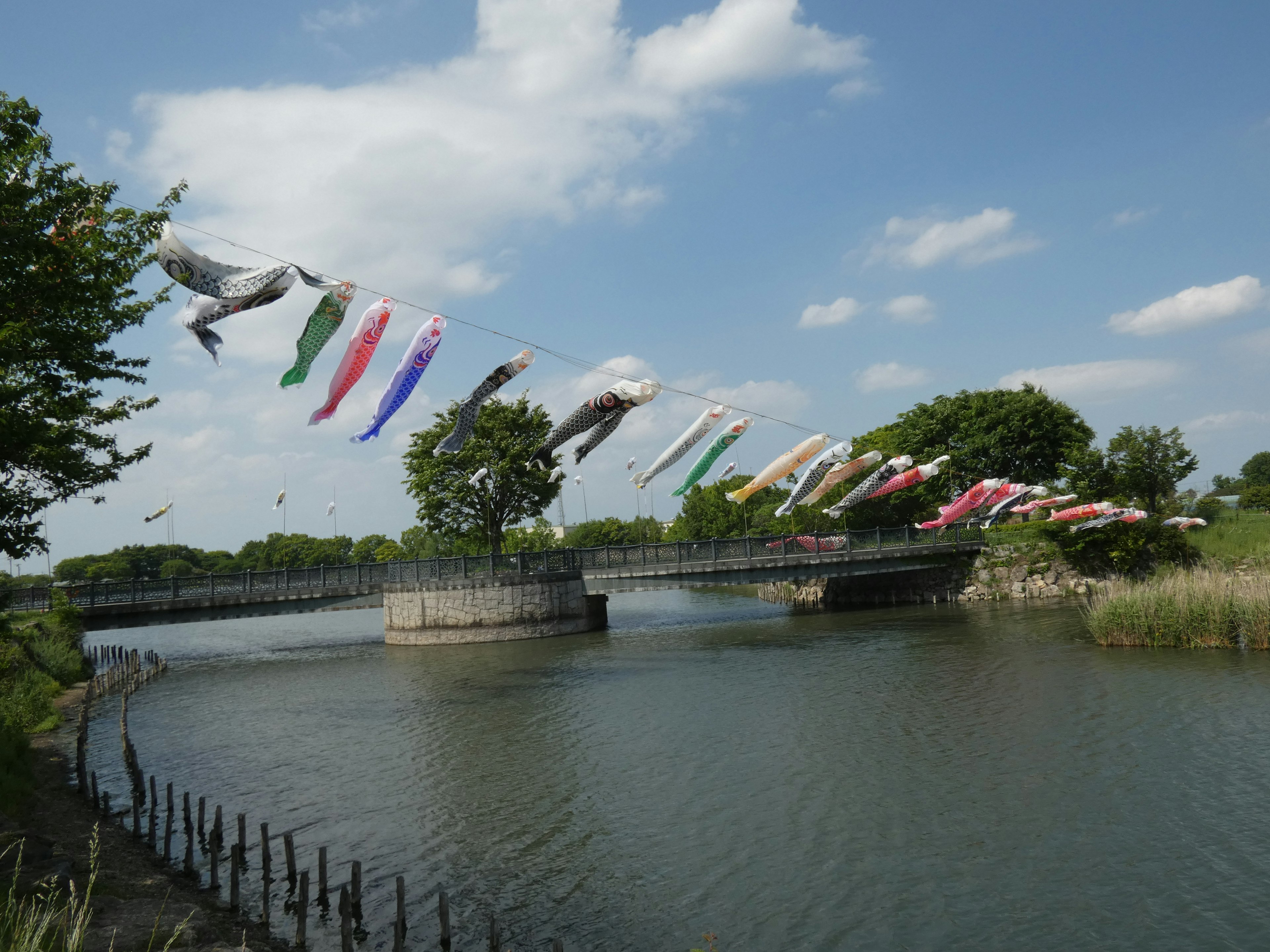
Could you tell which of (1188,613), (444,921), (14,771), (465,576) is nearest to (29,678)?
(14,771)

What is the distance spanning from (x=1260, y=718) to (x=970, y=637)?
1559 centimetres

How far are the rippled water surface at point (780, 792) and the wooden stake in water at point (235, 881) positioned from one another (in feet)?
1.88

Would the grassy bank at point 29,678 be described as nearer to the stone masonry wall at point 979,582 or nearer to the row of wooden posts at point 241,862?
the row of wooden posts at point 241,862

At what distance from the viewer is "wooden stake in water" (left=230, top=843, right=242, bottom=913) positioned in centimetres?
1047

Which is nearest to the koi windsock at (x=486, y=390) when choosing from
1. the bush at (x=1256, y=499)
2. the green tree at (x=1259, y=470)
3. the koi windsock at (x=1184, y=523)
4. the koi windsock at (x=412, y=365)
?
the koi windsock at (x=412, y=365)

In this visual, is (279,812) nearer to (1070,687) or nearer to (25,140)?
(25,140)

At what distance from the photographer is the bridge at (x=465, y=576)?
3872 cm

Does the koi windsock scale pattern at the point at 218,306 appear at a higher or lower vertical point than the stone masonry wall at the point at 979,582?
higher

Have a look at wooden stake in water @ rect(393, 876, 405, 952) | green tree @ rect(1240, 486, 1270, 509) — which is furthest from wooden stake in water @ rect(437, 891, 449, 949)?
green tree @ rect(1240, 486, 1270, 509)

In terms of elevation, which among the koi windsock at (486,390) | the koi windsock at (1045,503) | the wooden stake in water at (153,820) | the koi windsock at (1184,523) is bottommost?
the wooden stake in water at (153,820)

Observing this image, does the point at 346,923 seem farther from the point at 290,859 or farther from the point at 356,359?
the point at 356,359

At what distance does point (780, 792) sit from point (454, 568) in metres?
28.8

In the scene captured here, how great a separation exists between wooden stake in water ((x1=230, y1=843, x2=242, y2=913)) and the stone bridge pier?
2885 centimetres

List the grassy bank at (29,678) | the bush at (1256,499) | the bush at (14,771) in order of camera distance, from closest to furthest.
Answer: the bush at (14,771) → the grassy bank at (29,678) → the bush at (1256,499)
